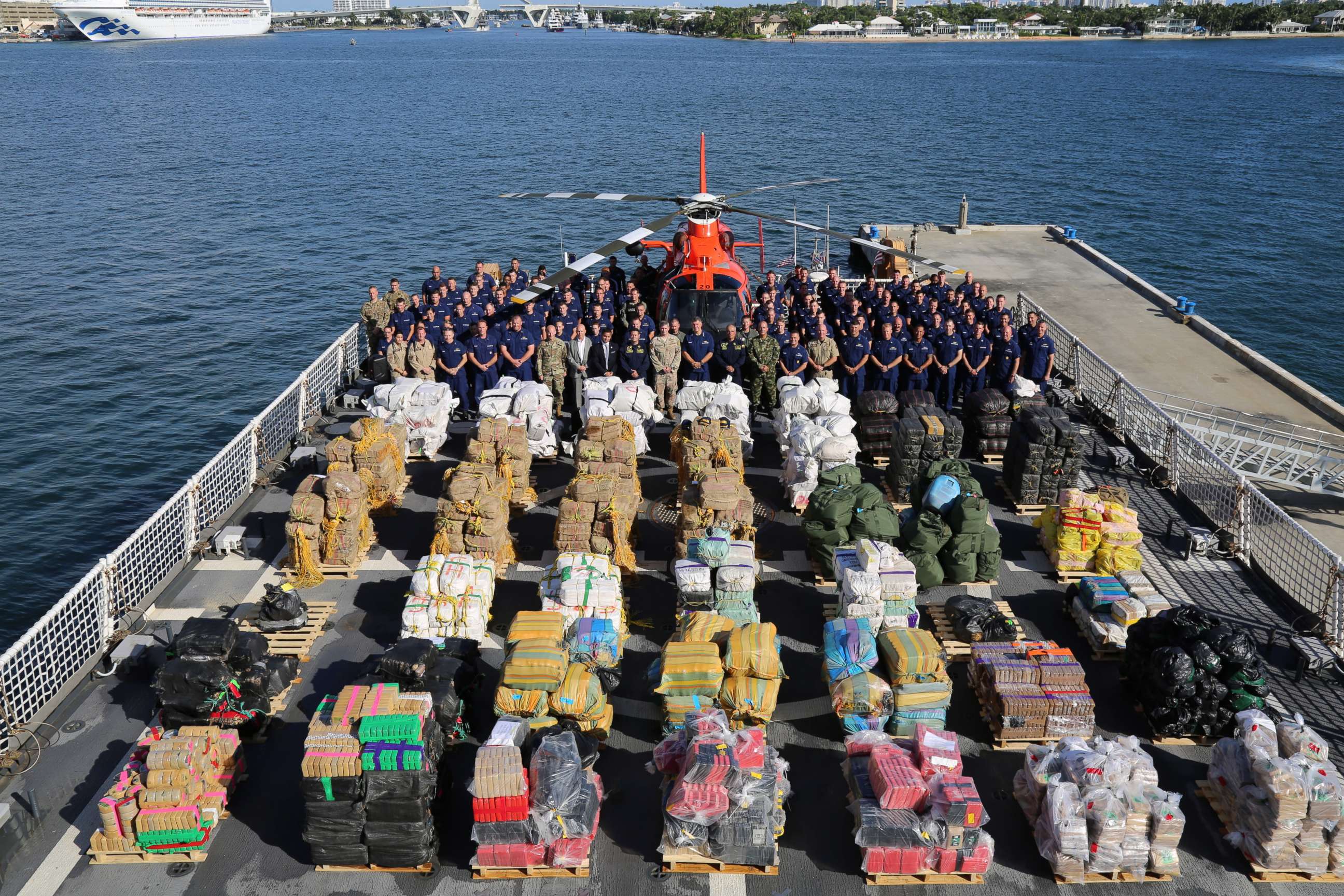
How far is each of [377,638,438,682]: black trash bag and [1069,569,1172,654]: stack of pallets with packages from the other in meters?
7.42

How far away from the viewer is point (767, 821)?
8.12 m

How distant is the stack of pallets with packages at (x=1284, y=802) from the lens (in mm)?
7934

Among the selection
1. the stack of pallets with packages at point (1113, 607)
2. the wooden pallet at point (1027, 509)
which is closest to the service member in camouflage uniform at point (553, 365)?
the wooden pallet at point (1027, 509)

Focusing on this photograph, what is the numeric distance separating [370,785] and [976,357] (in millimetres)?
12518

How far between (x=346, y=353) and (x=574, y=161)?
42.9 metres

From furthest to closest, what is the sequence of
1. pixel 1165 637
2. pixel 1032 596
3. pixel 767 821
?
pixel 1032 596
pixel 1165 637
pixel 767 821

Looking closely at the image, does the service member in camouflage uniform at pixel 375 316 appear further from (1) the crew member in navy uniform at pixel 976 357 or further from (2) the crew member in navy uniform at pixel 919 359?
(1) the crew member in navy uniform at pixel 976 357

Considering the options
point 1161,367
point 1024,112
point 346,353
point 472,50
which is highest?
point 472,50

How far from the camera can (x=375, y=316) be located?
61.8 feet

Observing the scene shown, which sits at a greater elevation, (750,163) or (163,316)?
(750,163)

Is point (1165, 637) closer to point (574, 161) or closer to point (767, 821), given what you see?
point (767, 821)

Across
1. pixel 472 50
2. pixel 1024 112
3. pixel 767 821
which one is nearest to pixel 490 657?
pixel 767 821

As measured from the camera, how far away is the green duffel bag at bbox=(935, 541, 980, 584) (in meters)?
12.0

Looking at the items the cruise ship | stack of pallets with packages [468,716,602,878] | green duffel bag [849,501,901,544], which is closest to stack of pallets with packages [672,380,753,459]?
green duffel bag [849,501,901,544]
